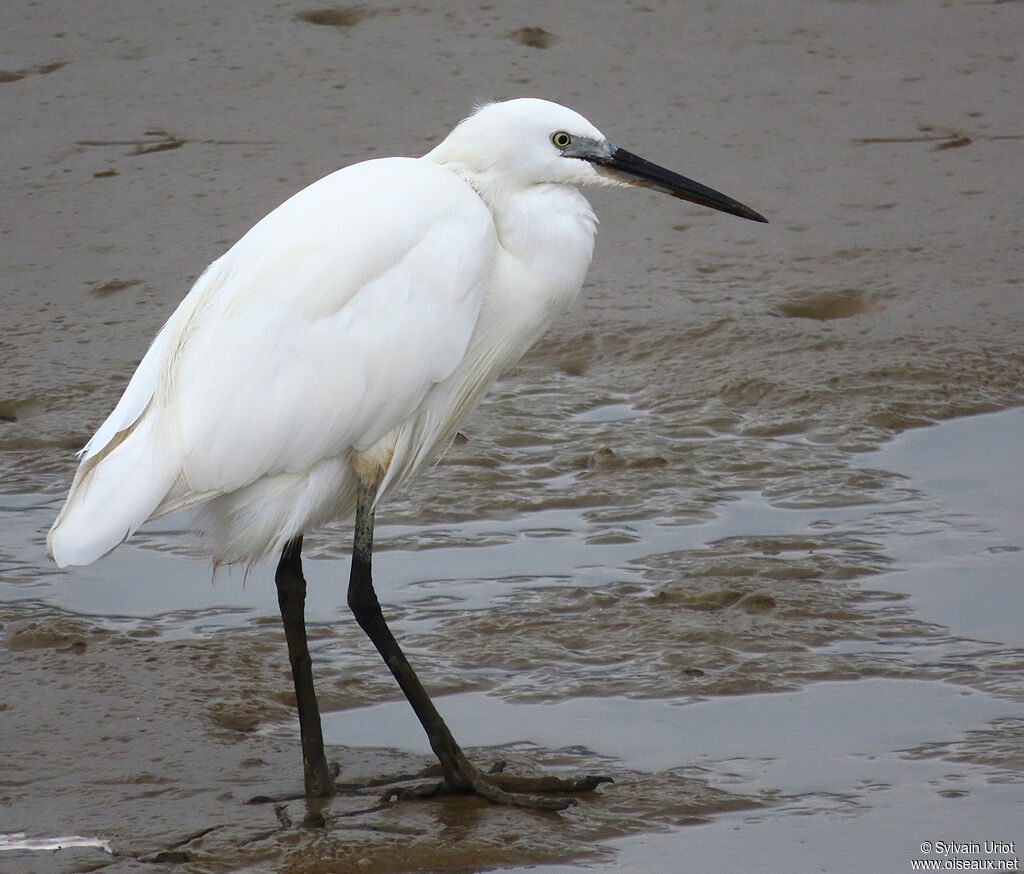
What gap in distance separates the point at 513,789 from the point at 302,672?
1.87 feet

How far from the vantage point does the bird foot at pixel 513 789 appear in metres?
3.77

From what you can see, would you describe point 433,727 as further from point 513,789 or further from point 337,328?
point 337,328

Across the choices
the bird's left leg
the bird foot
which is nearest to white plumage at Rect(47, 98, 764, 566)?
the bird's left leg

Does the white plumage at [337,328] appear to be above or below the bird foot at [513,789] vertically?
above

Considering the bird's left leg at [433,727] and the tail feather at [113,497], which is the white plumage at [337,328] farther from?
the bird's left leg at [433,727]

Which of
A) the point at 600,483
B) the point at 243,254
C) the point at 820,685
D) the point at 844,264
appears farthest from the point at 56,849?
the point at 844,264

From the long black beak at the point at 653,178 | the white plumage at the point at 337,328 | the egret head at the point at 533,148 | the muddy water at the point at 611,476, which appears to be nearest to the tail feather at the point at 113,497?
the white plumage at the point at 337,328

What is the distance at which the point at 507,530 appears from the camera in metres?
5.32

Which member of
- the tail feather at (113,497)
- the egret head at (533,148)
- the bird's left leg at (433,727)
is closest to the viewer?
the tail feather at (113,497)

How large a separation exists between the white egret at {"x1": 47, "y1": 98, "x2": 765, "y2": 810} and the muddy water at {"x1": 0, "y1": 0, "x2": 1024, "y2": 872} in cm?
37

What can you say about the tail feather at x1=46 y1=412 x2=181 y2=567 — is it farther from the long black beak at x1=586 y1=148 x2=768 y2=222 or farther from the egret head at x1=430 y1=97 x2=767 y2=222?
the long black beak at x1=586 y1=148 x2=768 y2=222

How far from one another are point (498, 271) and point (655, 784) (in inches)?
50.1

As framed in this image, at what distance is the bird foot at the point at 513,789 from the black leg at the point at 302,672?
0.17 m

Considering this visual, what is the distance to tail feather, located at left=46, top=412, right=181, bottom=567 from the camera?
368 centimetres
